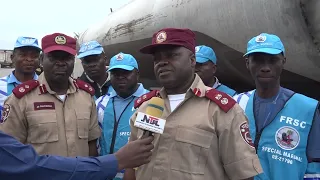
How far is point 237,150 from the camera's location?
192 cm

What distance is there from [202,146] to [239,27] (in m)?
2.20

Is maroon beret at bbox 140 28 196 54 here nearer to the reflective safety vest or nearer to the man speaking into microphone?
the man speaking into microphone

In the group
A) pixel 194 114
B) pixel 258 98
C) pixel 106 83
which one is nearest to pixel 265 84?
pixel 258 98

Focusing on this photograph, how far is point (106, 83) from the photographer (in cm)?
419

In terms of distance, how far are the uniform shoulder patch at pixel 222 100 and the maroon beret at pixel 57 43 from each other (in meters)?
1.23

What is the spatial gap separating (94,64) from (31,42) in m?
0.70

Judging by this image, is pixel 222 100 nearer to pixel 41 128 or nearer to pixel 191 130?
pixel 191 130

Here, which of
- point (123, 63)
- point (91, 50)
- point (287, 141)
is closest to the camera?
point (287, 141)

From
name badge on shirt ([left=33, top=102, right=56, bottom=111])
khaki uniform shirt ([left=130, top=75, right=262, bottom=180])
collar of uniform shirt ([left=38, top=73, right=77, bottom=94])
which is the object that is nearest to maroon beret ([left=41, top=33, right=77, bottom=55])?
collar of uniform shirt ([left=38, top=73, right=77, bottom=94])

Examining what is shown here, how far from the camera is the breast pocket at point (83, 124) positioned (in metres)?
2.76

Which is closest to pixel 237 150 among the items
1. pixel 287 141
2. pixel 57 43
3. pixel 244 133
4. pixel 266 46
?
pixel 244 133

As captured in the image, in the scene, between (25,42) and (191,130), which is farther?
(25,42)

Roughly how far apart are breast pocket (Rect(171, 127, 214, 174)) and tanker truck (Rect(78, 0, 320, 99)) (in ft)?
6.22

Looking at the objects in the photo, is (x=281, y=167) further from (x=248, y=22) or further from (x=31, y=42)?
(x=31, y=42)
